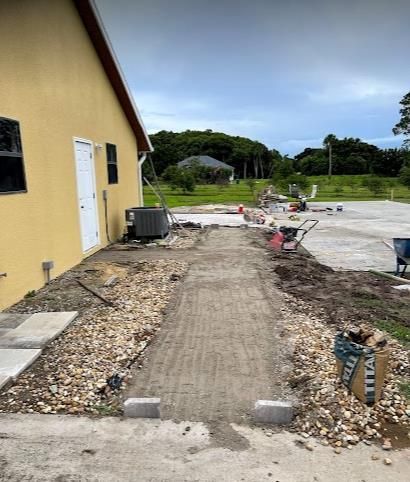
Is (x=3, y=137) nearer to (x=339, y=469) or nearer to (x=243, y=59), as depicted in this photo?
(x=339, y=469)

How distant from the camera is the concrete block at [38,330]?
4293 millimetres

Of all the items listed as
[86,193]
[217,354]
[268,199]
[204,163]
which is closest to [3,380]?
[217,354]

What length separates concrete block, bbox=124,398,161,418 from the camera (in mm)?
3102

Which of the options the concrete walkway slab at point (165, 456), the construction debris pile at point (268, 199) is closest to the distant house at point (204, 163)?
the construction debris pile at point (268, 199)

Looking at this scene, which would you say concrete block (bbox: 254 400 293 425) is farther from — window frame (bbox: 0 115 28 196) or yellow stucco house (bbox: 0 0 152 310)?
window frame (bbox: 0 115 28 196)

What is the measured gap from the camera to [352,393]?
328cm

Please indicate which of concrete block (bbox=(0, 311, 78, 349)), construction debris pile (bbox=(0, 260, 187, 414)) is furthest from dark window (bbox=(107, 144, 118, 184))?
concrete block (bbox=(0, 311, 78, 349))

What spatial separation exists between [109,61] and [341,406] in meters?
9.74

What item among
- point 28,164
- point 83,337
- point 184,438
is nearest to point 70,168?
point 28,164

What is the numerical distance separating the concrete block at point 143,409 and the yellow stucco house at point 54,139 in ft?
10.3

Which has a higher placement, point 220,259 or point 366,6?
point 366,6

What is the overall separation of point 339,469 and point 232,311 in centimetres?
308

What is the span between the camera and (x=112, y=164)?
11.3 m

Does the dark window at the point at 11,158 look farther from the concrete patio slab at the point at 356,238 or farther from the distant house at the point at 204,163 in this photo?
the distant house at the point at 204,163
